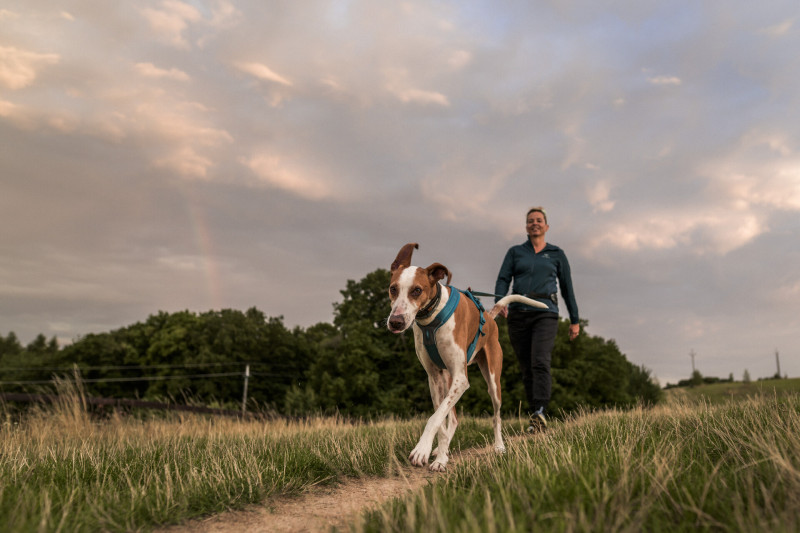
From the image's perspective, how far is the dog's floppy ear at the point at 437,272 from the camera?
470 cm

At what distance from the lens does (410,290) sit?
4438 mm

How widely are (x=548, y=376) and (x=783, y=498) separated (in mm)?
4721

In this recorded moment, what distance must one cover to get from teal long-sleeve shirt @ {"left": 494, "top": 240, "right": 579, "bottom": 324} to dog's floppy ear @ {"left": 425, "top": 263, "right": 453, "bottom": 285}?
8.90 ft

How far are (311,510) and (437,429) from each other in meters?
1.24

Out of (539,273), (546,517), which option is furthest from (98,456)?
(539,273)

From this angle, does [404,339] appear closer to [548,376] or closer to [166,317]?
[548,376]

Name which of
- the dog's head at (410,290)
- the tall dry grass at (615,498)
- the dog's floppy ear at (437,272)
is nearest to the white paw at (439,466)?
the tall dry grass at (615,498)

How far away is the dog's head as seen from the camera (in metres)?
4.23

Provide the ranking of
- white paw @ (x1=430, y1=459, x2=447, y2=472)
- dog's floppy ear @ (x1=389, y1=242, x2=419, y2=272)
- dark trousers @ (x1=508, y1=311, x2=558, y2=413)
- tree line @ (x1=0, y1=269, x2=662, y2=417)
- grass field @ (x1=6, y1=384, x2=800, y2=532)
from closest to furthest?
grass field @ (x1=6, y1=384, x2=800, y2=532), white paw @ (x1=430, y1=459, x2=447, y2=472), dog's floppy ear @ (x1=389, y1=242, x2=419, y2=272), dark trousers @ (x1=508, y1=311, x2=558, y2=413), tree line @ (x1=0, y1=269, x2=662, y2=417)

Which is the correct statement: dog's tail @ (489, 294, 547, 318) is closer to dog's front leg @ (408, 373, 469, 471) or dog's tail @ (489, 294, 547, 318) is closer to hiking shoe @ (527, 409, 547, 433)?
hiking shoe @ (527, 409, 547, 433)

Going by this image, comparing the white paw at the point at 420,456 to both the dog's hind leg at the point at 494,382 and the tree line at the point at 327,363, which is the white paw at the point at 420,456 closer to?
the dog's hind leg at the point at 494,382

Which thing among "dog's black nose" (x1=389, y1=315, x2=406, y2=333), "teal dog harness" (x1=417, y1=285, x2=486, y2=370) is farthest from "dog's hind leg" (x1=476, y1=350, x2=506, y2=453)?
"dog's black nose" (x1=389, y1=315, x2=406, y2=333)

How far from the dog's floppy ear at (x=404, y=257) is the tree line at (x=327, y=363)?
3.20m

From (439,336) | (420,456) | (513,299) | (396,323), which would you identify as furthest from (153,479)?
(513,299)
